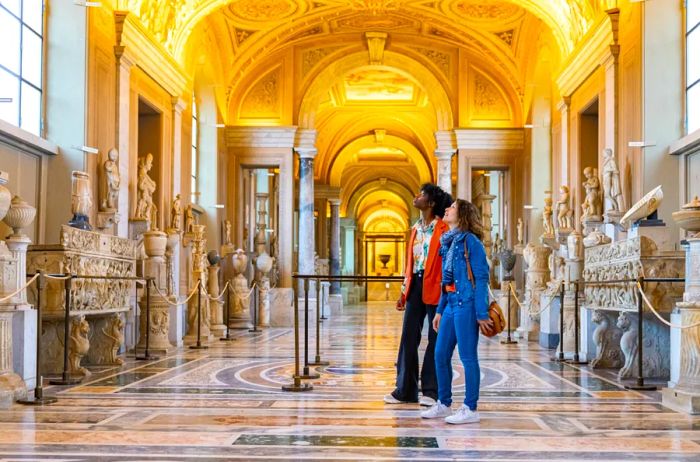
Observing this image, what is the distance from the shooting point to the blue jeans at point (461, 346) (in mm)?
5740

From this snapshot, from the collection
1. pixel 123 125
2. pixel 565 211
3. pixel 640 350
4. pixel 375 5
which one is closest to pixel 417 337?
pixel 640 350

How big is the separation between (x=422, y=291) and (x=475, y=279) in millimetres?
930

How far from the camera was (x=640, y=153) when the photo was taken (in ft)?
39.2

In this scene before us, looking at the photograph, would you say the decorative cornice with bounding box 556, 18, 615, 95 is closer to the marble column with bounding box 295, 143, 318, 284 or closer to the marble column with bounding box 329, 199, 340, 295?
the marble column with bounding box 295, 143, 318, 284

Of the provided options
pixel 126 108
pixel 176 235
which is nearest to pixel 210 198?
pixel 176 235

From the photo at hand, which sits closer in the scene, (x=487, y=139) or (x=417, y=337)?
(x=417, y=337)

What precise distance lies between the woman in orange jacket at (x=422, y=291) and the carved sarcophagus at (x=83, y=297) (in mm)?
3738

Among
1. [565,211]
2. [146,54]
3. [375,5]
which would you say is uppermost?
[375,5]

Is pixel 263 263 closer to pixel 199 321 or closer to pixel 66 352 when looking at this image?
pixel 199 321

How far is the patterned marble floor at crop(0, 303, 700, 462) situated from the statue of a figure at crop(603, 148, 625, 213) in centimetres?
354

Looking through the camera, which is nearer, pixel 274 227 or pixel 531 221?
pixel 531 221

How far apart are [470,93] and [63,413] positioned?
645 inches

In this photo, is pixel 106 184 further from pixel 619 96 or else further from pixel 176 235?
pixel 619 96

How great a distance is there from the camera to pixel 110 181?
12.2 meters
